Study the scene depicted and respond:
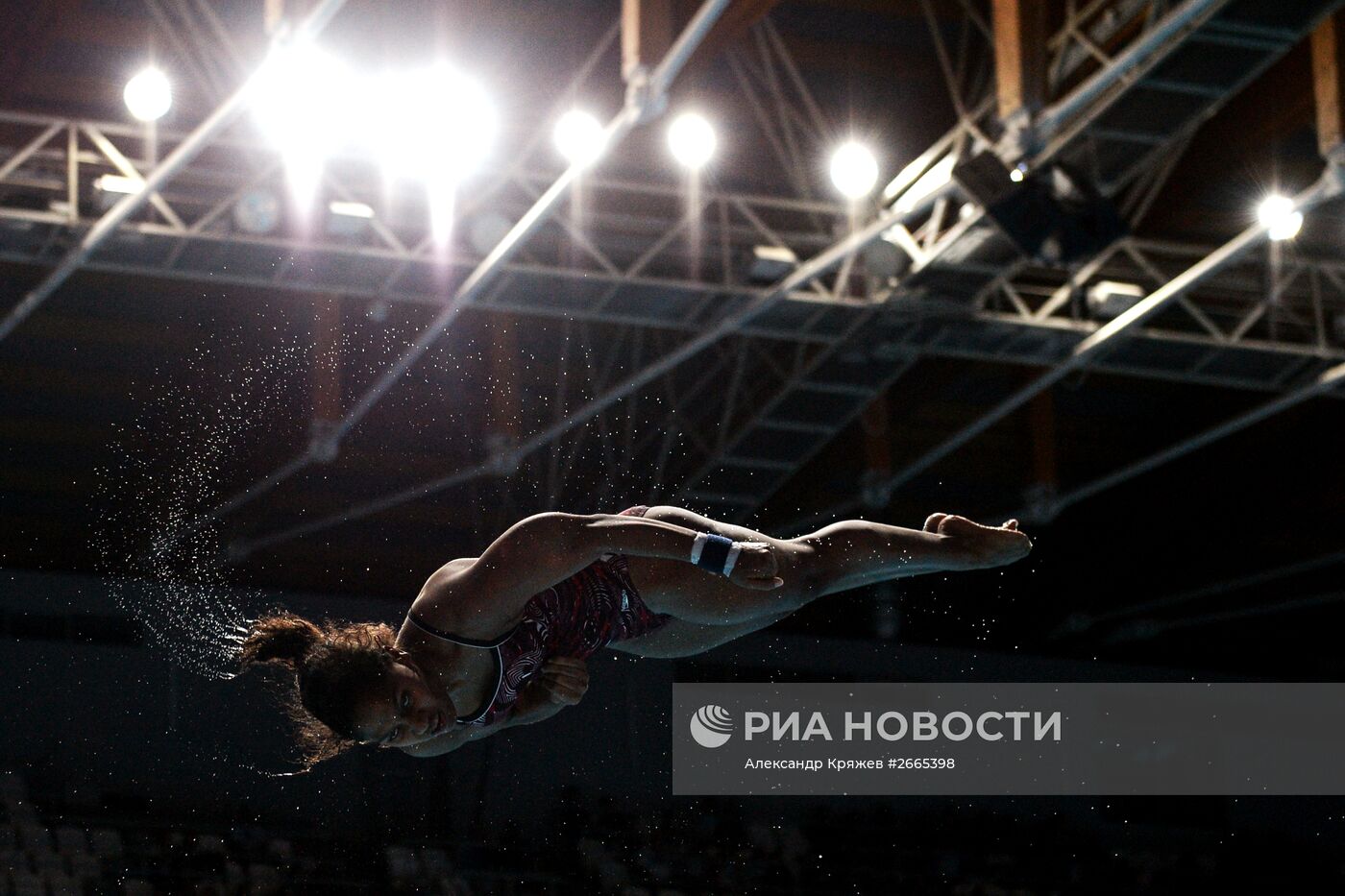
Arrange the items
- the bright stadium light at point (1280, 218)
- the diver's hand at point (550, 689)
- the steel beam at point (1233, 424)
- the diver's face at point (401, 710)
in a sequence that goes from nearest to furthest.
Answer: the diver's face at point (401, 710), the diver's hand at point (550, 689), the bright stadium light at point (1280, 218), the steel beam at point (1233, 424)

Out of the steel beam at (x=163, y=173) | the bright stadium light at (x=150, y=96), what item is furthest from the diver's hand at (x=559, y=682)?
the bright stadium light at (x=150, y=96)

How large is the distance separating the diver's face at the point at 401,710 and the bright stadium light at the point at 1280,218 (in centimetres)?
617

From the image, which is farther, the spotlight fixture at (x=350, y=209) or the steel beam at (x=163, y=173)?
the spotlight fixture at (x=350, y=209)

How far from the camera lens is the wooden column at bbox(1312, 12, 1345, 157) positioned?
8469mm

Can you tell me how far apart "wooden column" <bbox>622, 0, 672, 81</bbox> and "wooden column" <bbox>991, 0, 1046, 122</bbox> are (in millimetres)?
1643

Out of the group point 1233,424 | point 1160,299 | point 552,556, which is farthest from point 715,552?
point 1233,424

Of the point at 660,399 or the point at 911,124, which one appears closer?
the point at 911,124

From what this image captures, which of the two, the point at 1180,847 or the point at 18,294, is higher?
the point at 18,294

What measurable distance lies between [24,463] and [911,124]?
7.22 metres

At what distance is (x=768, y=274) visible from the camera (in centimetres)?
1010

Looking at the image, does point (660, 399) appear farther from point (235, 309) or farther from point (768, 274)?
point (235, 309)

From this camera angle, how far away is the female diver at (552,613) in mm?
4211

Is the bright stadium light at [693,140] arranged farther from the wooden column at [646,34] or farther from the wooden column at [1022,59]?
the wooden column at [1022,59]

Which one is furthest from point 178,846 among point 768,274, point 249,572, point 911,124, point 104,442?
point 911,124
